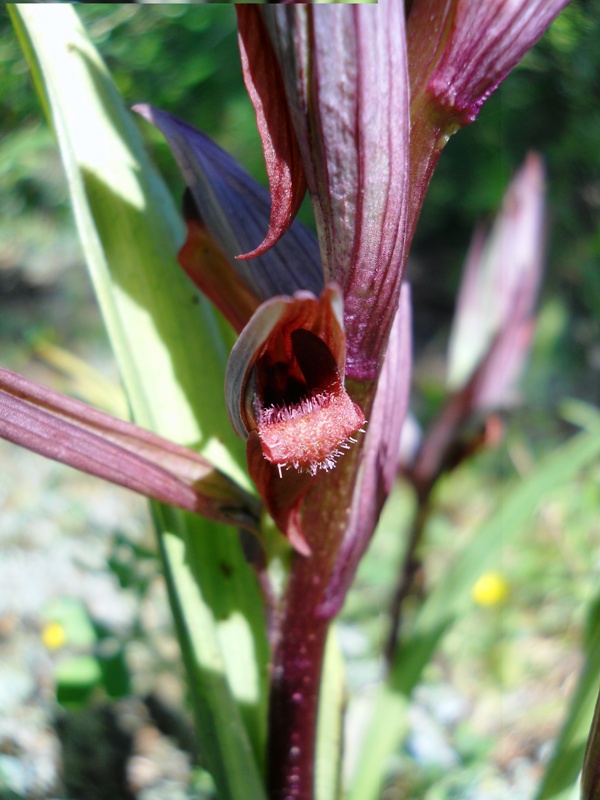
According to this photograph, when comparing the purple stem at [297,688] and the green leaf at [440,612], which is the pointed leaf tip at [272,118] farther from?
the green leaf at [440,612]

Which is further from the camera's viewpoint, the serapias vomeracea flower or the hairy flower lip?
the serapias vomeracea flower

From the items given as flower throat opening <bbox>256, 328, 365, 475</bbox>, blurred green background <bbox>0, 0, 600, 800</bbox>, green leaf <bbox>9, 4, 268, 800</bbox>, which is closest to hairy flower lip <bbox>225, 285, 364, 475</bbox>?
flower throat opening <bbox>256, 328, 365, 475</bbox>

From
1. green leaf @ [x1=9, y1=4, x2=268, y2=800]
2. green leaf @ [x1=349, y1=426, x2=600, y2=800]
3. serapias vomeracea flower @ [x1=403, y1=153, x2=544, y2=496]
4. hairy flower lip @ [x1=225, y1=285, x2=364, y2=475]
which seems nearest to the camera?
hairy flower lip @ [x1=225, y1=285, x2=364, y2=475]

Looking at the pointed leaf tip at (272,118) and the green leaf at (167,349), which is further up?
the pointed leaf tip at (272,118)

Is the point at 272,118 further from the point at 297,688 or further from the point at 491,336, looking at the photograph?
the point at 491,336

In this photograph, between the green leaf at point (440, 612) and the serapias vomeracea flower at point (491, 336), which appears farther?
the serapias vomeracea flower at point (491, 336)

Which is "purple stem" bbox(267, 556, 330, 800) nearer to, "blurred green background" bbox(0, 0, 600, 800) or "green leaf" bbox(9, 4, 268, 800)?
"green leaf" bbox(9, 4, 268, 800)

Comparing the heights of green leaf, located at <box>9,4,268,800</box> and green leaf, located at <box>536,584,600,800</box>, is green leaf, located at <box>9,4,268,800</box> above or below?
above

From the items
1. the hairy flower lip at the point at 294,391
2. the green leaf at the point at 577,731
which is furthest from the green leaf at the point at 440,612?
the hairy flower lip at the point at 294,391
